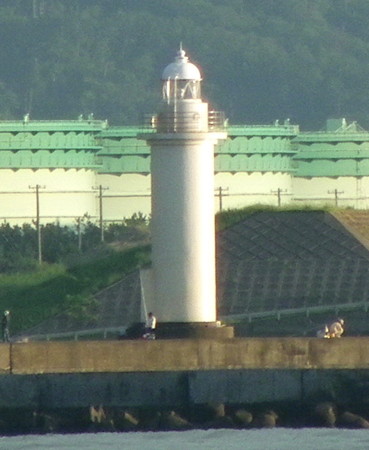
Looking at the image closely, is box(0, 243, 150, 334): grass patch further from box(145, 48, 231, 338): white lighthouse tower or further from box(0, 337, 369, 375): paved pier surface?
box(0, 337, 369, 375): paved pier surface

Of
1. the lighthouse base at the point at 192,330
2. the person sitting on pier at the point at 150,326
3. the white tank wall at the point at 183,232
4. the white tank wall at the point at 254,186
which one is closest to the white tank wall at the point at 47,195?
the white tank wall at the point at 254,186

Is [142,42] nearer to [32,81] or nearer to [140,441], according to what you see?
[32,81]

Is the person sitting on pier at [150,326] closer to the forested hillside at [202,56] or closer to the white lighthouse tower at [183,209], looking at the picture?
the white lighthouse tower at [183,209]

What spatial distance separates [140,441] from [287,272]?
13726mm

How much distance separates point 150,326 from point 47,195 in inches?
1966

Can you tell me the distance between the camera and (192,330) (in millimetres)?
33719

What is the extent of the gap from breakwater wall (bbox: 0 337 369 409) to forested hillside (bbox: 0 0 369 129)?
383 feet

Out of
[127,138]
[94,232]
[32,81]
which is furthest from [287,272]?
[32,81]

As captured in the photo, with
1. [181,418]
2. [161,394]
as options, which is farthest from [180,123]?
[181,418]

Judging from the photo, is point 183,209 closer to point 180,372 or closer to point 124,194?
point 180,372

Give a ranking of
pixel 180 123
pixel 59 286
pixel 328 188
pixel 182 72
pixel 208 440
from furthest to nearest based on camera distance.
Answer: pixel 328 188
pixel 59 286
pixel 182 72
pixel 180 123
pixel 208 440

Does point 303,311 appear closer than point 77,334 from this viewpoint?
No

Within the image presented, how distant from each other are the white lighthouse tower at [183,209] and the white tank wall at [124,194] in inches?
1903

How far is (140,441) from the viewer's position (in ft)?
96.0
